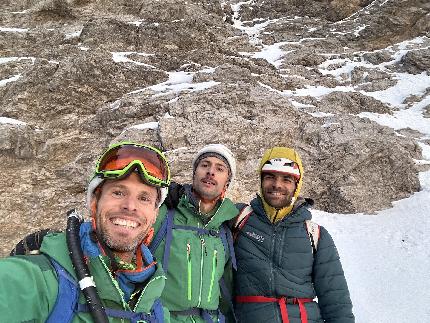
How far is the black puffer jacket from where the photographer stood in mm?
4555

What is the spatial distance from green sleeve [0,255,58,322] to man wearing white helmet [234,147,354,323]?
3002 mm

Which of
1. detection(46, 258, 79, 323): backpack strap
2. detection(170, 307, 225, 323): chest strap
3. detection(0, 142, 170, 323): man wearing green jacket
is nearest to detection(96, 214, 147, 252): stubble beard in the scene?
detection(0, 142, 170, 323): man wearing green jacket

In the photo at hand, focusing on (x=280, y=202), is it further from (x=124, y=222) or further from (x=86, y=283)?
(x=86, y=283)

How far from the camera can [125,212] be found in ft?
9.48

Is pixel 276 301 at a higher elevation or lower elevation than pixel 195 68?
lower

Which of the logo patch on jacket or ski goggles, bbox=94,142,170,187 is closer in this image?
ski goggles, bbox=94,142,170,187

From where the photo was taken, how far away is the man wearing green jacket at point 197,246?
4.05 metres

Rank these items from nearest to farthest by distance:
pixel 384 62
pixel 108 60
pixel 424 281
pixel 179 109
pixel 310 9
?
pixel 424 281, pixel 179 109, pixel 108 60, pixel 384 62, pixel 310 9

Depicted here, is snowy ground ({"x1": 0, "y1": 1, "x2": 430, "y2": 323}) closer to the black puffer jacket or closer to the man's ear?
the black puffer jacket

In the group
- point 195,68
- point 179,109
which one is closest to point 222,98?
point 179,109

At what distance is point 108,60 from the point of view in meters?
23.9

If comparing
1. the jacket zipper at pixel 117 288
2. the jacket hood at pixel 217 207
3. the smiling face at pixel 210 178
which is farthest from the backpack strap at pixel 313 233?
the jacket zipper at pixel 117 288

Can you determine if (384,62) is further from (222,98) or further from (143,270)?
(143,270)

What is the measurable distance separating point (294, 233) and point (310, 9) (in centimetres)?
5545
